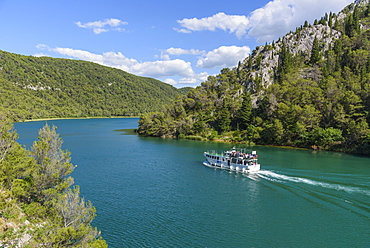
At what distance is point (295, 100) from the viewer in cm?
11588

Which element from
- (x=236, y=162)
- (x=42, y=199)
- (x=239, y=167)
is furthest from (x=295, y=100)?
(x=42, y=199)

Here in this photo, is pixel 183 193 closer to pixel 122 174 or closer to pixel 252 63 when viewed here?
pixel 122 174

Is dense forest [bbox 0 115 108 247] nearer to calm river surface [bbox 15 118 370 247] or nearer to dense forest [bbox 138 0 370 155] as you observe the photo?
calm river surface [bbox 15 118 370 247]

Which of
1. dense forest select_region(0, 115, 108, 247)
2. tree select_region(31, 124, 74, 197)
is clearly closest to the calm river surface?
dense forest select_region(0, 115, 108, 247)

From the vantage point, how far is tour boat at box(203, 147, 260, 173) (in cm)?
6203

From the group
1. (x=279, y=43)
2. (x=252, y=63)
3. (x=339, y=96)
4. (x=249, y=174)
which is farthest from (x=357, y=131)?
(x=279, y=43)

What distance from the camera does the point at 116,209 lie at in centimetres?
3812

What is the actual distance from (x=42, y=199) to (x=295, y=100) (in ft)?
375

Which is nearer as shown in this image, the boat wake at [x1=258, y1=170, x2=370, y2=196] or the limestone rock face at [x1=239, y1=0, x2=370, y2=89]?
the boat wake at [x1=258, y1=170, x2=370, y2=196]

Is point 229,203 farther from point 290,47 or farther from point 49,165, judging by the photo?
point 290,47

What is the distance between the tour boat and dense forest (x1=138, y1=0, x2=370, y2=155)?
4401 centimetres

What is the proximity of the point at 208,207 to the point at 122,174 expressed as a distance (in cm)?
2733

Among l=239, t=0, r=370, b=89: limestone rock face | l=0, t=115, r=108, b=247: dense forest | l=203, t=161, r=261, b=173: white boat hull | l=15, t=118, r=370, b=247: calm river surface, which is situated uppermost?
l=239, t=0, r=370, b=89: limestone rock face

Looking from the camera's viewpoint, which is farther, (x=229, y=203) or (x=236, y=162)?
(x=236, y=162)
